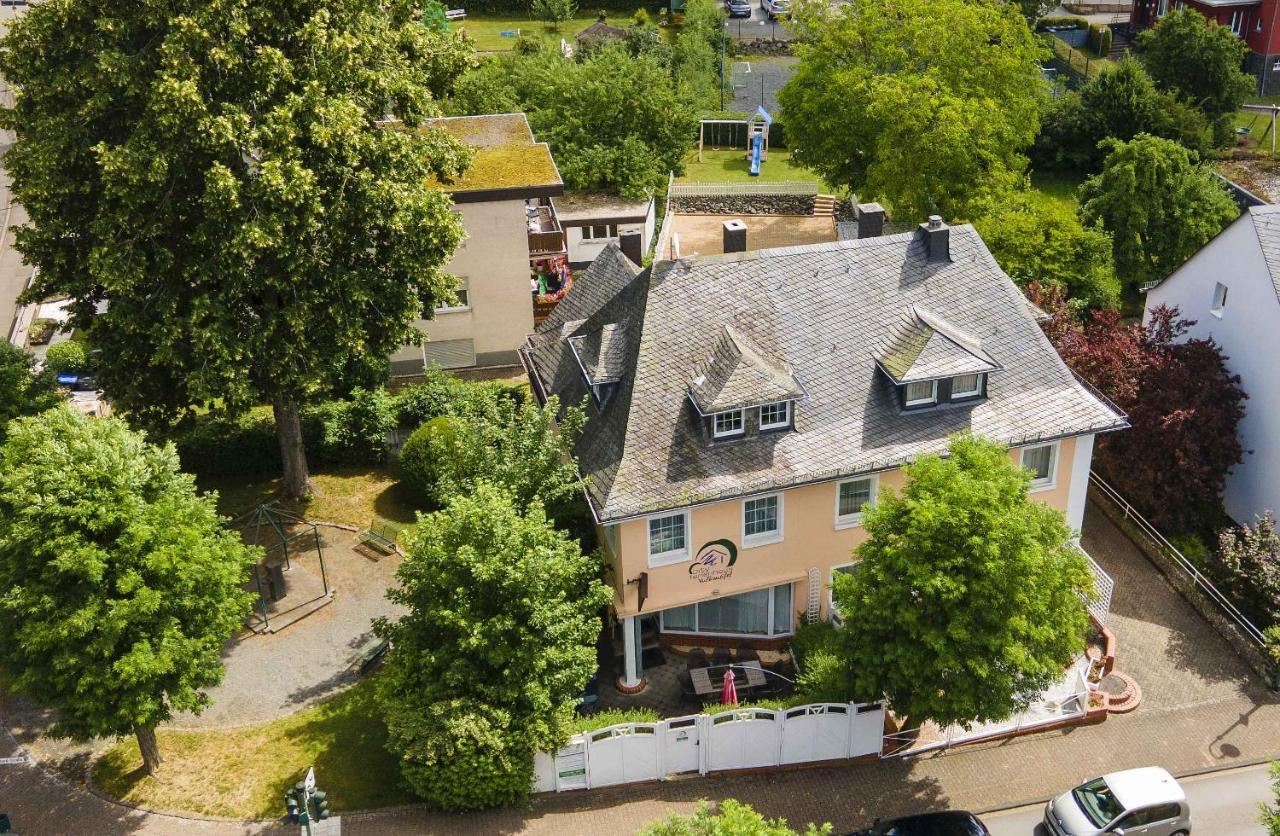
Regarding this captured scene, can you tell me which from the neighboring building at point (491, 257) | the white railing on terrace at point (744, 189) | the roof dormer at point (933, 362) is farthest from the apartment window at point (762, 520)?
the white railing on terrace at point (744, 189)

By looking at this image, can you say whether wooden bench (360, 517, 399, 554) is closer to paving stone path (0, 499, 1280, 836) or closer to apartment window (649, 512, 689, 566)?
apartment window (649, 512, 689, 566)

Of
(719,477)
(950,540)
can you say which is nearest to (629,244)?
(719,477)

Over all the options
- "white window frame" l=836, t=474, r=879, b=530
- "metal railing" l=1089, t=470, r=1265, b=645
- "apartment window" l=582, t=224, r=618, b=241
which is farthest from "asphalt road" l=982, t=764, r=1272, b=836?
A: "apartment window" l=582, t=224, r=618, b=241

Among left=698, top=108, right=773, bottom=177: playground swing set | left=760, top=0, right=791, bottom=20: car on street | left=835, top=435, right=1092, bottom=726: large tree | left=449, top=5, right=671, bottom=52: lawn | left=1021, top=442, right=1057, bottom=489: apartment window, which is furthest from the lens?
left=760, top=0, right=791, bottom=20: car on street

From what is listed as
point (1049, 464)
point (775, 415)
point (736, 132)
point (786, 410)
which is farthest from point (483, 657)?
point (736, 132)

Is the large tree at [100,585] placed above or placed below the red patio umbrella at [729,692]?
above

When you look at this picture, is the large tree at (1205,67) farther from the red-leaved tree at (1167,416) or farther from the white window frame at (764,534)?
the white window frame at (764,534)
